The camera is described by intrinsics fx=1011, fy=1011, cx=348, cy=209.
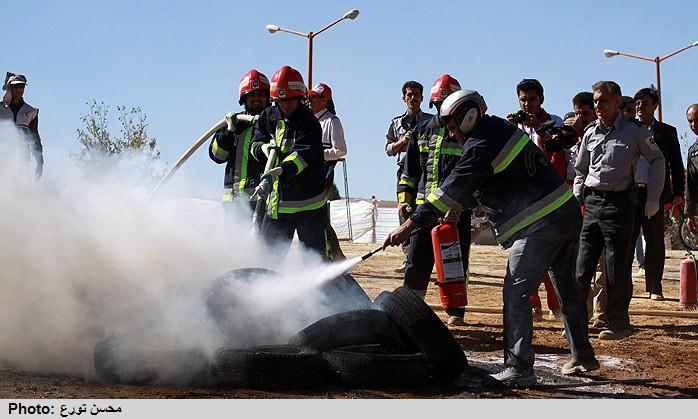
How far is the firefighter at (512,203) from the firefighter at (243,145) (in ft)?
11.1

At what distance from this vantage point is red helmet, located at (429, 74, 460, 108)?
973 cm

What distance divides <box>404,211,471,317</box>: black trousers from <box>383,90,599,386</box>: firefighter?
9.02 feet

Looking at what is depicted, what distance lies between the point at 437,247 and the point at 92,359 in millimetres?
3470

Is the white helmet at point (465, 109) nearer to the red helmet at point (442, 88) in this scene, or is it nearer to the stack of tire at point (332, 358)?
the stack of tire at point (332, 358)

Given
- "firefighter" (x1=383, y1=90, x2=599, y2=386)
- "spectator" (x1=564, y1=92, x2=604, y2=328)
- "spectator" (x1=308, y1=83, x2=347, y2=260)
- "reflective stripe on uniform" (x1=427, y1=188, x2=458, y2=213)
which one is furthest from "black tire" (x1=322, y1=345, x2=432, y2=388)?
"spectator" (x1=308, y1=83, x2=347, y2=260)

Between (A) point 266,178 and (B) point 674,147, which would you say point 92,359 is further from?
(B) point 674,147

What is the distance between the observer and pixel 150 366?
22.5 feet

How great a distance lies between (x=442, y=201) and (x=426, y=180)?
2867 mm

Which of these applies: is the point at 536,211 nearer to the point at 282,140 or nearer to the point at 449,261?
the point at 449,261

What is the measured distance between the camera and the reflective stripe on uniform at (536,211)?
278 inches

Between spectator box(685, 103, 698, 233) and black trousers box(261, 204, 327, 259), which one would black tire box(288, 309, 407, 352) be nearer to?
black trousers box(261, 204, 327, 259)

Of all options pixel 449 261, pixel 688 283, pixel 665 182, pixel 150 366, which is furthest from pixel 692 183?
pixel 150 366

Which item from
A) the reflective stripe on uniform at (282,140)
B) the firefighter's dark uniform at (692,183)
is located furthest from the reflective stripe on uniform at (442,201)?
the firefighter's dark uniform at (692,183)

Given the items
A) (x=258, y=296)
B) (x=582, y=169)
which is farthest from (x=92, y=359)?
(x=582, y=169)
